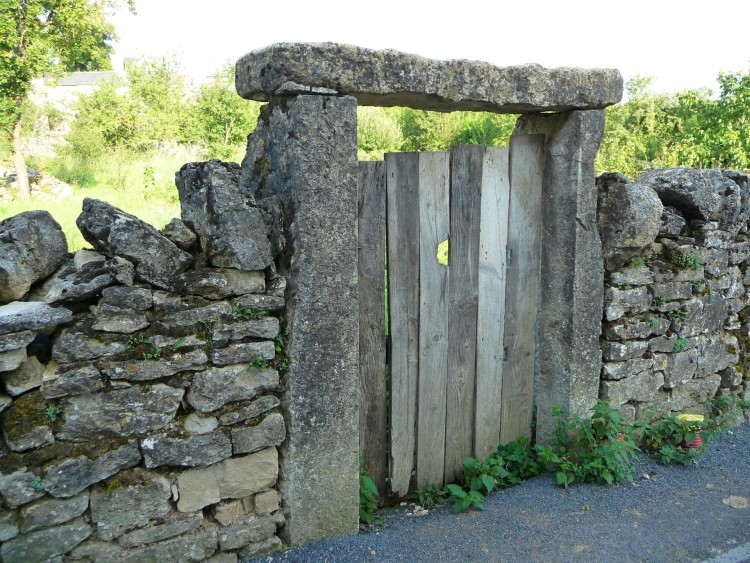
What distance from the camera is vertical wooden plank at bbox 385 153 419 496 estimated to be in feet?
10.2

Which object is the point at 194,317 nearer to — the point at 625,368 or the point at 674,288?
the point at 625,368

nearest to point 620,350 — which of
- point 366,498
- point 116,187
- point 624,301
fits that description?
point 624,301

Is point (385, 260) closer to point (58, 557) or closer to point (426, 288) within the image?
point (426, 288)

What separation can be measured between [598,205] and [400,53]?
161 centimetres

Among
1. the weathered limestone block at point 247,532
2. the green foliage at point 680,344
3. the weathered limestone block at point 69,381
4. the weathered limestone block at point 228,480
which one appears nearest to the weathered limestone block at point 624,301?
the green foliage at point 680,344

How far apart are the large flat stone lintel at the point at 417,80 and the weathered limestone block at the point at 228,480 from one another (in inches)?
63.8

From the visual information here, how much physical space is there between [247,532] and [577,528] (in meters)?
1.69

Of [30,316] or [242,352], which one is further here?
[242,352]

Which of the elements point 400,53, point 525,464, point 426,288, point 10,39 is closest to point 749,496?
point 525,464

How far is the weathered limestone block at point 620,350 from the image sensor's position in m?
3.66

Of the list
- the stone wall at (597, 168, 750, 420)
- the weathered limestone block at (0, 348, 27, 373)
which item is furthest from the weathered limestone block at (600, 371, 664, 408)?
the weathered limestone block at (0, 348, 27, 373)

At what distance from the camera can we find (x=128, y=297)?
2279 mm

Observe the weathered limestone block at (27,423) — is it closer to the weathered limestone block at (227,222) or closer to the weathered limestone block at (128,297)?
the weathered limestone block at (128,297)

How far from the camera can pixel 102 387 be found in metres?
2.25
